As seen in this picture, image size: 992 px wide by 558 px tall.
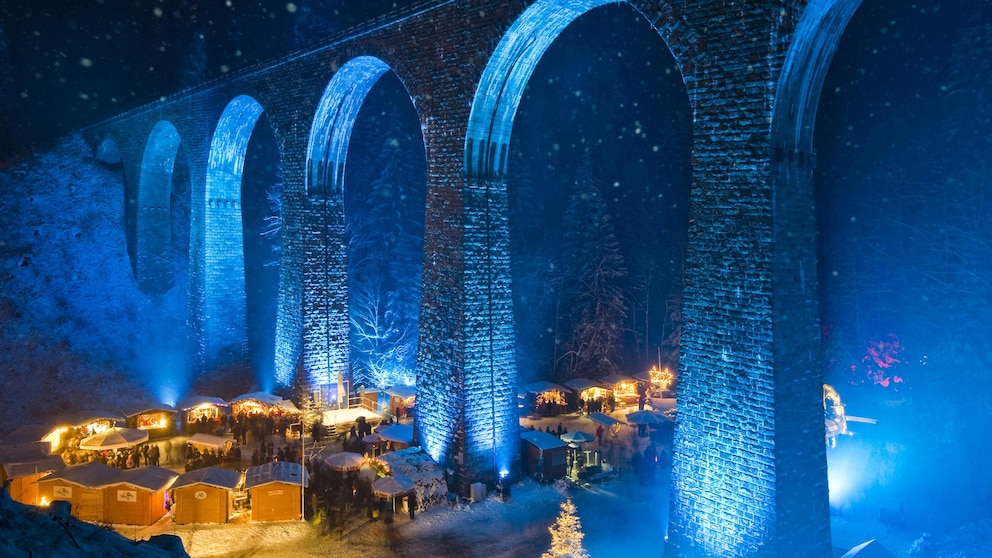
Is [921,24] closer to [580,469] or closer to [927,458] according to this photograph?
[927,458]

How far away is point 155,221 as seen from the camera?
3039 centimetres

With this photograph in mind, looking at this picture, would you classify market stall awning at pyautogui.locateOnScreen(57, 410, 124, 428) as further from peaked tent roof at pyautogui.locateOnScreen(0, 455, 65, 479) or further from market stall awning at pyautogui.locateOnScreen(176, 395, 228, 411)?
peaked tent roof at pyautogui.locateOnScreen(0, 455, 65, 479)

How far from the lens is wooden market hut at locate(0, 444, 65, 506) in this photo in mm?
13305

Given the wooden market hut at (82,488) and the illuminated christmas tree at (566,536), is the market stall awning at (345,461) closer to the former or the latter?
the wooden market hut at (82,488)

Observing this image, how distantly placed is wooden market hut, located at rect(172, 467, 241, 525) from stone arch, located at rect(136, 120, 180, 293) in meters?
20.5

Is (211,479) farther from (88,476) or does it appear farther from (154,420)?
(154,420)

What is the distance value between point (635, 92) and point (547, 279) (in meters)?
9.25

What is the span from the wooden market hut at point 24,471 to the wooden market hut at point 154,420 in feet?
13.1

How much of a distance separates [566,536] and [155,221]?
2670cm

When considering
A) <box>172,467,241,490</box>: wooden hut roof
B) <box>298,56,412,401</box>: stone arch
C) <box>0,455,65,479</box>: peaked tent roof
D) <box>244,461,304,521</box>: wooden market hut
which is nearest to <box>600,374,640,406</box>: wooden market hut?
<box>298,56,412,401</box>: stone arch

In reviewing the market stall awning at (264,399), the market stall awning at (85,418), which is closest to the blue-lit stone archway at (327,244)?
the market stall awning at (264,399)

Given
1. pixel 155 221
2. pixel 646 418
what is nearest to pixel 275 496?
pixel 646 418

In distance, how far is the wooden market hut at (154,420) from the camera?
1809 cm

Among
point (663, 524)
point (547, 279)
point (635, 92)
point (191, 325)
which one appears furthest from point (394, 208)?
point (663, 524)
